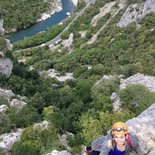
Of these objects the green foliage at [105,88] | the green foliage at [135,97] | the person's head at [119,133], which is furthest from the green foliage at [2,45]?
the person's head at [119,133]

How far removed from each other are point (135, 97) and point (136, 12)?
73327 millimetres

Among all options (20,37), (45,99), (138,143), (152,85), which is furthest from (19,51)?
(138,143)

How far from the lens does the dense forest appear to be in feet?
152

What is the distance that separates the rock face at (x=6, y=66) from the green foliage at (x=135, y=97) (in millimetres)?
27907

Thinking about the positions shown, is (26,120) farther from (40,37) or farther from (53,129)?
(40,37)

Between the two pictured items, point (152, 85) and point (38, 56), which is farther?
point (38, 56)

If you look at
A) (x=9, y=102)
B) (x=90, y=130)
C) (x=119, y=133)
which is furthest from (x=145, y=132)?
(x=9, y=102)

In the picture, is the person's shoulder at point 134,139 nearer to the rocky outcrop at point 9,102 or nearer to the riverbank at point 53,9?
the rocky outcrop at point 9,102

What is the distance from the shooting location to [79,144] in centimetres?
4512

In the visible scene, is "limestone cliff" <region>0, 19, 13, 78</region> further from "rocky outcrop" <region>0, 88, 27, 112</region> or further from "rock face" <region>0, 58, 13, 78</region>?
"rocky outcrop" <region>0, 88, 27, 112</region>

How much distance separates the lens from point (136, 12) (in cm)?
12238

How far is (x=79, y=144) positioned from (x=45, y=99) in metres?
22.6

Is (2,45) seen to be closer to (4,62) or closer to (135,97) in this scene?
(4,62)

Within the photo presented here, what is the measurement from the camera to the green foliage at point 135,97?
50.6 m
